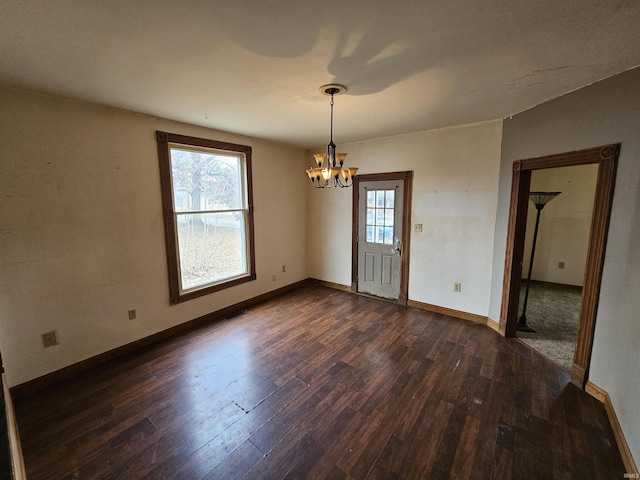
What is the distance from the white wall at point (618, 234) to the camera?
5.97 feet

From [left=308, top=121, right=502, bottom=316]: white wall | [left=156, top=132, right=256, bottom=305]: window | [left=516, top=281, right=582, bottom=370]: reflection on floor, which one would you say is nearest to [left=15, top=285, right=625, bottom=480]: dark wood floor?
[left=516, top=281, right=582, bottom=370]: reflection on floor

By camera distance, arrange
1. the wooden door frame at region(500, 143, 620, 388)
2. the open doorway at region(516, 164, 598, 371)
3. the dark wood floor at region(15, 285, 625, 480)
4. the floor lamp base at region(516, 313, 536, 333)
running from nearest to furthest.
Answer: the dark wood floor at region(15, 285, 625, 480) < the wooden door frame at region(500, 143, 620, 388) < the floor lamp base at region(516, 313, 536, 333) < the open doorway at region(516, 164, 598, 371)

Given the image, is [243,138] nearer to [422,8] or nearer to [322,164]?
[322,164]

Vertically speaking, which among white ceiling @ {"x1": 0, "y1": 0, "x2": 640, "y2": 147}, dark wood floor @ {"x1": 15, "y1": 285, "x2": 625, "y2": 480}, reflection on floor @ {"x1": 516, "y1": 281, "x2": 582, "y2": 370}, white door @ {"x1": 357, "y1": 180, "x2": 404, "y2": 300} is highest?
white ceiling @ {"x1": 0, "y1": 0, "x2": 640, "y2": 147}

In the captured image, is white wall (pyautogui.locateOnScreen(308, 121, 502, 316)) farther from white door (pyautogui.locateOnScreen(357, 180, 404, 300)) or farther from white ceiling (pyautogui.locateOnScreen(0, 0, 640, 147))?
white ceiling (pyautogui.locateOnScreen(0, 0, 640, 147))

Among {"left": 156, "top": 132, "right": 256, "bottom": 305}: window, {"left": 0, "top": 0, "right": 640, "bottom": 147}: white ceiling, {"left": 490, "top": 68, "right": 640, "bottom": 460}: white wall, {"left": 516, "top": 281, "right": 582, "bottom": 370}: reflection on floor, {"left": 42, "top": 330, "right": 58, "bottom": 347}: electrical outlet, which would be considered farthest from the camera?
{"left": 156, "top": 132, "right": 256, "bottom": 305}: window

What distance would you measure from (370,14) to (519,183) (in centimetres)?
253

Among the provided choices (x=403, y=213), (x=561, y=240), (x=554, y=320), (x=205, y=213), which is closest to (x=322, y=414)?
(x=205, y=213)

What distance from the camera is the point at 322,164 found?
8.29 ft

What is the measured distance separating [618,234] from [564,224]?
362cm

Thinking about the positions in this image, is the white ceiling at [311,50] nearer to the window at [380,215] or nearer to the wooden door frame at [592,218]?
the wooden door frame at [592,218]

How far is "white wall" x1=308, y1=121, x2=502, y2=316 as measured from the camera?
11.0 feet

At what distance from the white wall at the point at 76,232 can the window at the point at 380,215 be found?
8.33 ft

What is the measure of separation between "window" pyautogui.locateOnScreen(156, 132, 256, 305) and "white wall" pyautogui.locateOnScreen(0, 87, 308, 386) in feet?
0.38
